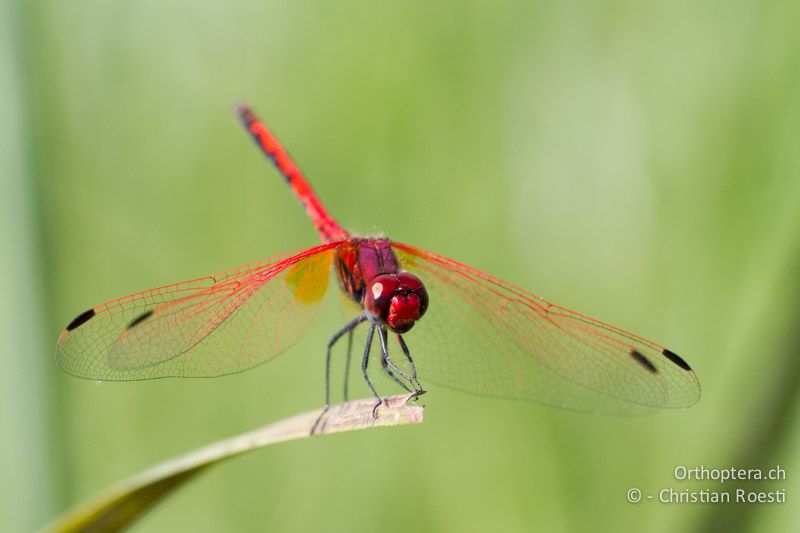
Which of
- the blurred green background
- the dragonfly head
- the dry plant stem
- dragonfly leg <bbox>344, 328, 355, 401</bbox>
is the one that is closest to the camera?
the dry plant stem

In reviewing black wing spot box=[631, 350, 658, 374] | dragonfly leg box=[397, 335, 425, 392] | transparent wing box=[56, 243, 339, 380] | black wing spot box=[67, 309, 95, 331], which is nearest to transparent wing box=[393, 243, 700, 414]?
black wing spot box=[631, 350, 658, 374]

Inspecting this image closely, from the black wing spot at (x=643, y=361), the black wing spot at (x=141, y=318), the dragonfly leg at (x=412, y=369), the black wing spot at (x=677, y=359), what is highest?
the black wing spot at (x=141, y=318)

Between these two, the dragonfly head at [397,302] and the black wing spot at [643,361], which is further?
the black wing spot at [643,361]

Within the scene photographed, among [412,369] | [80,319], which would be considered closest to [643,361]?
[412,369]

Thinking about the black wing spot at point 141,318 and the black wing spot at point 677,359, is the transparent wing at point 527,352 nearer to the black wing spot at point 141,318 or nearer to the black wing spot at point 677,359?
the black wing spot at point 677,359

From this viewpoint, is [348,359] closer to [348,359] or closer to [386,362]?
[348,359]

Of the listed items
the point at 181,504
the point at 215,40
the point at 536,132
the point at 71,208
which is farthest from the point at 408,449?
the point at 215,40

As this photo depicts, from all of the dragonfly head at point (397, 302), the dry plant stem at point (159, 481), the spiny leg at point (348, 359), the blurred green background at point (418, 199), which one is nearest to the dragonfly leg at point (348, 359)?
the spiny leg at point (348, 359)

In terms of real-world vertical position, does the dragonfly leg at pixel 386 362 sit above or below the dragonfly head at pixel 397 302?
below

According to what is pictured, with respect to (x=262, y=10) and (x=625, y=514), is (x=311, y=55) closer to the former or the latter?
(x=262, y=10)

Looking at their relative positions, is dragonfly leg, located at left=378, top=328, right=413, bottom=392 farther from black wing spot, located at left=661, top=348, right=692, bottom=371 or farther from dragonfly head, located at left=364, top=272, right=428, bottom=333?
black wing spot, located at left=661, top=348, right=692, bottom=371
